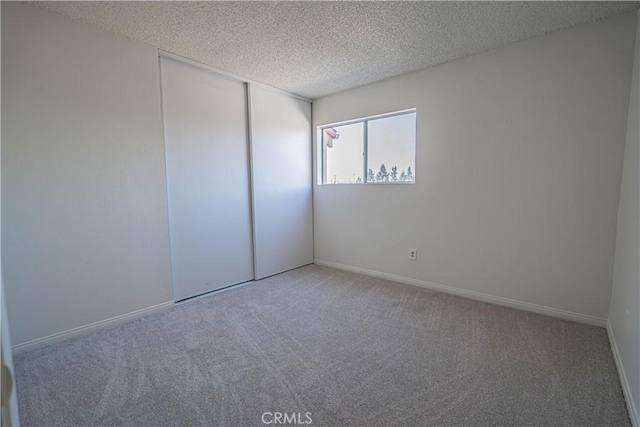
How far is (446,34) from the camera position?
8.02 feet

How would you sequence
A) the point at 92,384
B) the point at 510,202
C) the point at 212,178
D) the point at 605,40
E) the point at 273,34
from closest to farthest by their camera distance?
the point at 92,384
the point at 605,40
the point at 273,34
the point at 510,202
the point at 212,178

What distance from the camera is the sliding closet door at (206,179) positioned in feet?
9.41

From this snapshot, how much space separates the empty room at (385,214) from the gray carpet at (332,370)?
0.02 m

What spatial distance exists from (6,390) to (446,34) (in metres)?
3.11

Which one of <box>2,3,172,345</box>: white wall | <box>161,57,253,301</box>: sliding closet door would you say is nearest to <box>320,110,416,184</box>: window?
Result: <box>161,57,253,301</box>: sliding closet door

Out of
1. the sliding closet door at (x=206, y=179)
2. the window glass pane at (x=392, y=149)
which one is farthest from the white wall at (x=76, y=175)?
the window glass pane at (x=392, y=149)

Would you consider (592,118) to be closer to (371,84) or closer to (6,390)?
(371,84)

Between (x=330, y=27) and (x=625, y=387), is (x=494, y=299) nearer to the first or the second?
(x=625, y=387)

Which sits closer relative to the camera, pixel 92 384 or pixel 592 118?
pixel 92 384

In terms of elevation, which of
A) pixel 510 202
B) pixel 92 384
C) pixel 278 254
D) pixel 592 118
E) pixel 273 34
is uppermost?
pixel 273 34

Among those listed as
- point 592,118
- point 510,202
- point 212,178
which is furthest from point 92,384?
point 592,118

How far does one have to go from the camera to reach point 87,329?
2.35 metres

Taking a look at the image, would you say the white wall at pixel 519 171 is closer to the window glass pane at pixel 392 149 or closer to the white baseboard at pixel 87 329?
the window glass pane at pixel 392 149

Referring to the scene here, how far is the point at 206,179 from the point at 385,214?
212 cm
